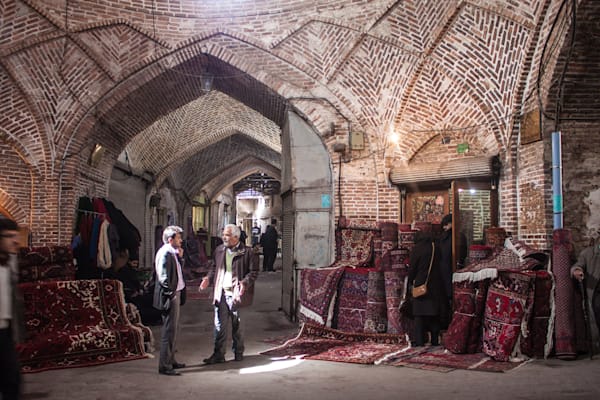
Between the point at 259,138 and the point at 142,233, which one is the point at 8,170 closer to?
the point at 142,233

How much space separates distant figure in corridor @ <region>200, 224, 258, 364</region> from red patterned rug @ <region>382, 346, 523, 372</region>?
1.70 metres

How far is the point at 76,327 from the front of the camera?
6.66 metres

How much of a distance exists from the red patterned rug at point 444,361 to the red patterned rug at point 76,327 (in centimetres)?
295

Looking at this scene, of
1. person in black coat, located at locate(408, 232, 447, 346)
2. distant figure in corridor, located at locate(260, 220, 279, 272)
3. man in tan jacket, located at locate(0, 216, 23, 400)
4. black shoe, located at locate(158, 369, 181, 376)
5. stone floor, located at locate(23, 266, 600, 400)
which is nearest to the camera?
man in tan jacket, located at locate(0, 216, 23, 400)

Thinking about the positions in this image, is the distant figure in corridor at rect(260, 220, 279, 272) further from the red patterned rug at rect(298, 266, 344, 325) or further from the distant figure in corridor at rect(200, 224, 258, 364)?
the distant figure in corridor at rect(200, 224, 258, 364)

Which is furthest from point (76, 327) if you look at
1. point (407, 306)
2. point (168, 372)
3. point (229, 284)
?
point (407, 306)

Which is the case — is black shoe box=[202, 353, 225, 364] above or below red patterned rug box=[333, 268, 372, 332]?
below

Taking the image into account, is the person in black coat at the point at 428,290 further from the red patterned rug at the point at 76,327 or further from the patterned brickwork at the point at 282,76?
the red patterned rug at the point at 76,327

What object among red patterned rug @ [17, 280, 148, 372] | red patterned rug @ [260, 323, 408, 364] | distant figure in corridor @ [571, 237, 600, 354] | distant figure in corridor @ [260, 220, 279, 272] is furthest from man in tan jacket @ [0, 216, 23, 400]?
distant figure in corridor @ [260, 220, 279, 272]

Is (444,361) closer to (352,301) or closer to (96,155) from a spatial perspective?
(352,301)

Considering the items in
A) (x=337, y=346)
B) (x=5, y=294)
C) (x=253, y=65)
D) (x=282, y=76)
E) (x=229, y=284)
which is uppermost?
(x=253, y=65)

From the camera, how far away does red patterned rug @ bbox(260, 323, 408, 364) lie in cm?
652

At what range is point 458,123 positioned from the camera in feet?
30.1

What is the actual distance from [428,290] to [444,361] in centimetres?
98
